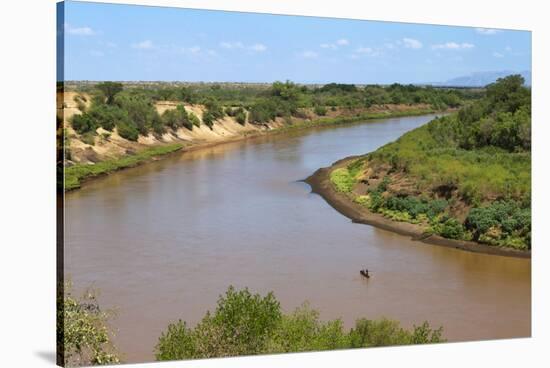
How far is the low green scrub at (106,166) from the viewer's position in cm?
792

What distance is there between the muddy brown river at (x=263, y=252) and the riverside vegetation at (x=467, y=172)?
25cm

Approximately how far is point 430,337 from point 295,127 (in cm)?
270

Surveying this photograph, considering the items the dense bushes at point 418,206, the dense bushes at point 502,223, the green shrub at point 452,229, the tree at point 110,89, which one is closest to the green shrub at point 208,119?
the tree at point 110,89

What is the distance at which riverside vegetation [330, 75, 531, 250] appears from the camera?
9.88 metres

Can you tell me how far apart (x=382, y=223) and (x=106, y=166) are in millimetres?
3281

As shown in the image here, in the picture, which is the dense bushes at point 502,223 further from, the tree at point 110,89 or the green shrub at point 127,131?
the tree at point 110,89

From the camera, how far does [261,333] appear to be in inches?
330

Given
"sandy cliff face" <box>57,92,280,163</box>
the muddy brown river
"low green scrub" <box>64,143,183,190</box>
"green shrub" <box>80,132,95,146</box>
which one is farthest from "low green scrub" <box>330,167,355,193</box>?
"green shrub" <box>80,132,95,146</box>

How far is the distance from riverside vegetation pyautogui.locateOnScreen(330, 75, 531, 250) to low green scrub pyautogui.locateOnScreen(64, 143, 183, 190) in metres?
1.89

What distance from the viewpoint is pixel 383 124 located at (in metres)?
9.85

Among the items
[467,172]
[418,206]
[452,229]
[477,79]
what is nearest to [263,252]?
[418,206]

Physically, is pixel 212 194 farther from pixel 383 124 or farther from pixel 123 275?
pixel 383 124

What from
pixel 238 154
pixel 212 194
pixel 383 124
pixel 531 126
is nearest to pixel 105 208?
pixel 212 194

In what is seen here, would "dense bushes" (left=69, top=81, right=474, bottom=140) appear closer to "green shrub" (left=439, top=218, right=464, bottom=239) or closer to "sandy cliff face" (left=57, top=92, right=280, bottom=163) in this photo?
"sandy cliff face" (left=57, top=92, right=280, bottom=163)
